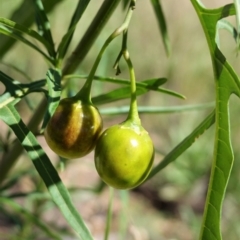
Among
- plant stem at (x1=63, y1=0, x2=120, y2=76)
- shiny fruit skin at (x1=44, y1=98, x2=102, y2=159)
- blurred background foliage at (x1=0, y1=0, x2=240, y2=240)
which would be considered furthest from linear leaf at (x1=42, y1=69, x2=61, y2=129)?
blurred background foliage at (x1=0, y1=0, x2=240, y2=240)

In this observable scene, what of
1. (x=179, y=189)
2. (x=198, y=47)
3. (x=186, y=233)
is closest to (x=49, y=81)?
(x=186, y=233)

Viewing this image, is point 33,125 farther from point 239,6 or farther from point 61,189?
point 239,6

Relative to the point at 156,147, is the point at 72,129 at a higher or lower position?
higher

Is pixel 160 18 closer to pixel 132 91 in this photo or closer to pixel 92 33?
pixel 92 33

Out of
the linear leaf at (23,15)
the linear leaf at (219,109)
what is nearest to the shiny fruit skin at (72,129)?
the linear leaf at (219,109)

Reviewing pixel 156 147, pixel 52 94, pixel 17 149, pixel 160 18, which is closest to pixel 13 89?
pixel 52 94
